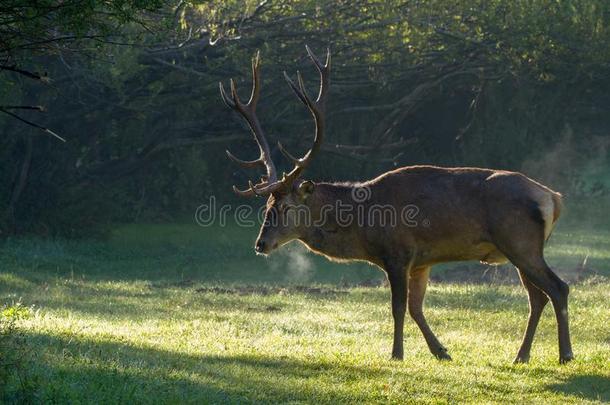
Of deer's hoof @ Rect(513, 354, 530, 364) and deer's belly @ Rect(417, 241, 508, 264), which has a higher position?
deer's belly @ Rect(417, 241, 508, 264)

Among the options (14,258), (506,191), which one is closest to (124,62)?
(14,258)

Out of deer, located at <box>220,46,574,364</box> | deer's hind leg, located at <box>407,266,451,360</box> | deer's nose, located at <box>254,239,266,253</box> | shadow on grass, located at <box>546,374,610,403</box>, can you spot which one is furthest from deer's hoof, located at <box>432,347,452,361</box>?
deer's nose, located at <box>254,239,266,253</box>

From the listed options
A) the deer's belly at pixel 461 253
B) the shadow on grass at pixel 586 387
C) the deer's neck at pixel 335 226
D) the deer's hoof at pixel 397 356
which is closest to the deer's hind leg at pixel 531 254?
the deer's belly at pixel 461 253

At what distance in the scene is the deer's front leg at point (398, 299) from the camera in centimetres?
1129

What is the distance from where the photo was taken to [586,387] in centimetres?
992

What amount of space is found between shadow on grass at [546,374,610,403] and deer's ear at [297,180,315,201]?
352cm

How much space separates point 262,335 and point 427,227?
266 cm

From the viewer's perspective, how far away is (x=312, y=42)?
27.2 metres

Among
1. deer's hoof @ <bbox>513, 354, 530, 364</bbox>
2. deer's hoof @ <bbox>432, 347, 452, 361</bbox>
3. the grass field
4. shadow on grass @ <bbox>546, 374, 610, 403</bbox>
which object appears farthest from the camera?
deer's hoof @ <bbox>432, 347, 452, 361</bbox>

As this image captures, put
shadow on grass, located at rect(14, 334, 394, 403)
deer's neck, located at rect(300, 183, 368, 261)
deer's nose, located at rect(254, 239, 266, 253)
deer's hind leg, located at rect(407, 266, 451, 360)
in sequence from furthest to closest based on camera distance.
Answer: deer's nose, located at rect(254, 239, 266, 253)
deer's neck, located at rect(300, 183, 368, 261)
deer's hind leg, located at rect(407, 266, 451, 360)
shadow on grass, located at rect(14, 334, 394, 403)

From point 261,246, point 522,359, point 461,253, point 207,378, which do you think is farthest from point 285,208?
point 207,378

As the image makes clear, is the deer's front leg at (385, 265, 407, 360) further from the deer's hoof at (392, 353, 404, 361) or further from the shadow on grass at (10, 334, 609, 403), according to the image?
the shadow on grass at (10, 334, 609, 403)

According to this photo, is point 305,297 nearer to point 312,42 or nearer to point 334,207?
point 334,207

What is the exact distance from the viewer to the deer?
10891 mm
